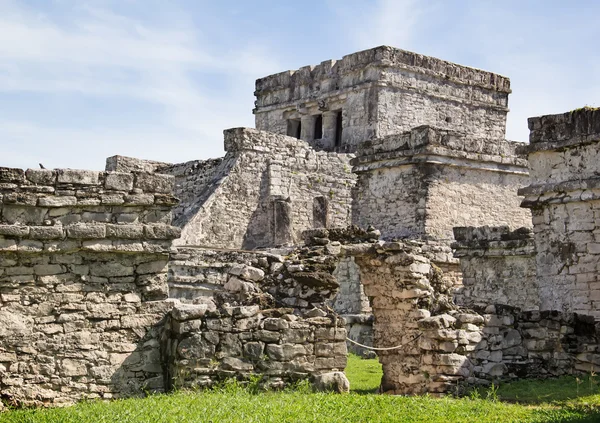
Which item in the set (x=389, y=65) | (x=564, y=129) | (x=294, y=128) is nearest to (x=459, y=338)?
(x=564, y=129)

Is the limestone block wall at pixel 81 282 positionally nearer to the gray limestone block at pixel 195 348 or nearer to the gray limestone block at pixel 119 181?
the gray limestone block at pixel 119 181

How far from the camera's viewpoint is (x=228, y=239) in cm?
2180

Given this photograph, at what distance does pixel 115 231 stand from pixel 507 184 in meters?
12.2

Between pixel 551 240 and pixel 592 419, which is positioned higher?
pixel 551 240

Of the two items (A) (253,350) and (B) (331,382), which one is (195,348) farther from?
(B) (331,382)

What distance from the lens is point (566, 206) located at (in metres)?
12.5

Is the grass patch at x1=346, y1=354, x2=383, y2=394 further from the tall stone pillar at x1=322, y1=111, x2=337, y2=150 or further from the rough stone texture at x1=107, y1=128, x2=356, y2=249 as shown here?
the tall stone pillar at x1=322, y1=111, x2=337, y2=150

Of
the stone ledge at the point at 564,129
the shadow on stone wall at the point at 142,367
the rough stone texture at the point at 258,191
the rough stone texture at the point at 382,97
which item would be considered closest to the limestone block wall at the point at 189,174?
the rough stone texture at the point at 258,191

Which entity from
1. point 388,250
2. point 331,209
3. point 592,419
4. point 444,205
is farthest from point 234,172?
point 592,419

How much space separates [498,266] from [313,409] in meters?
7.74

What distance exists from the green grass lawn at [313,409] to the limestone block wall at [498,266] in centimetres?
510

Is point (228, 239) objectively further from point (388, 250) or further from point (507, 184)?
point (388, 250)

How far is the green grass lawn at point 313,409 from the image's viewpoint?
823 cm

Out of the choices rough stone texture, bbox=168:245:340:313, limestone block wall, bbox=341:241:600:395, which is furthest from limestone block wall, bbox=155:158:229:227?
rough stone texture, bbox=168:245:340:313
